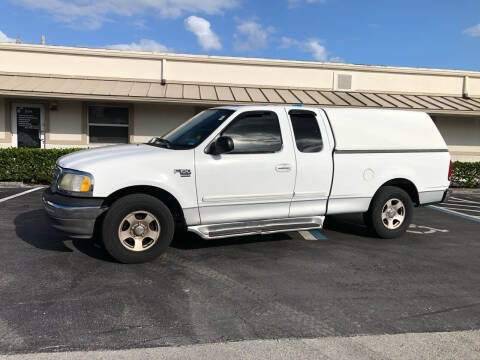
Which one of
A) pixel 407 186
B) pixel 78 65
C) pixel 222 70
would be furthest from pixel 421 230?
pixel 78 65

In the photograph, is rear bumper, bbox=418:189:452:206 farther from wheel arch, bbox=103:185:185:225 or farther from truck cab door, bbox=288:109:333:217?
wheel arch, bbox=103:185:185:225

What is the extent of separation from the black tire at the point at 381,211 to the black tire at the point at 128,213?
3.10 m

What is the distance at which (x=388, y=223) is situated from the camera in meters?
6.25

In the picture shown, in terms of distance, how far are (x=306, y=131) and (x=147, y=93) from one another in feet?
26.9

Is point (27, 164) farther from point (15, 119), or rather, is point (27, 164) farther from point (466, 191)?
point (466, 191)

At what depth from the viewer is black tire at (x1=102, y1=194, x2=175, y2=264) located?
4594 mm

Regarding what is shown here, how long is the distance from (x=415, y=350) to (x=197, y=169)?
2.96 meters

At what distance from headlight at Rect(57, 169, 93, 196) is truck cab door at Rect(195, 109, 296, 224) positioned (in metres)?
1.24

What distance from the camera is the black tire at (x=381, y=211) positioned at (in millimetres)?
6082

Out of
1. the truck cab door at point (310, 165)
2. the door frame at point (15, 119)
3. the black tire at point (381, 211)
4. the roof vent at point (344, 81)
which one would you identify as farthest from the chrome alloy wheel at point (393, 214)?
the door frame at point (15, 119)

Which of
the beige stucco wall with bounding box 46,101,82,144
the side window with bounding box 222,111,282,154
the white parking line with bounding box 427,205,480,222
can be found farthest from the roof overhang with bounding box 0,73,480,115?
the side window with bounding box 222,111,282,154

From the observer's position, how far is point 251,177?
5121mm

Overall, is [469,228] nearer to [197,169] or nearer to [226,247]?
[226,247]

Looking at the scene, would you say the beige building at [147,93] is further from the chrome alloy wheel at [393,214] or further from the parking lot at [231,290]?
the parking lot at [231,290]
